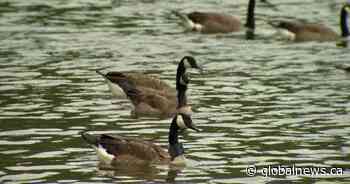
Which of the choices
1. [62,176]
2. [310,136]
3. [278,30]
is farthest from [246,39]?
[62,176]

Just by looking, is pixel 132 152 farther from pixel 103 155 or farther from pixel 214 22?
pixel 214 22

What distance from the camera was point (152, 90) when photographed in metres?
20.8

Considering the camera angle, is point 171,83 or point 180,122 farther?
point 171,83

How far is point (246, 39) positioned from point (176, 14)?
2.05 m

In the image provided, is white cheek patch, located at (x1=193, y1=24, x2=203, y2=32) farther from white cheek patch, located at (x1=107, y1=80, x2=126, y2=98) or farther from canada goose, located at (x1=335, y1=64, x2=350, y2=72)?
white cheek patch, located at (x1=107, y1=80, x2=126, y2=98)

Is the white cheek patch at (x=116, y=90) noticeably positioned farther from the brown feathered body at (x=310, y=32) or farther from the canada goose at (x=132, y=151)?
the brown feathered body at (x=310, y=32)

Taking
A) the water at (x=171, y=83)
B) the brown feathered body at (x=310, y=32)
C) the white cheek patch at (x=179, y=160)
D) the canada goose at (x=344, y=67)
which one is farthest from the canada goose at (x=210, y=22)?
the white cheek patch at (x=179, y=160)

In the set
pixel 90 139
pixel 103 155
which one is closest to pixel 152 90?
pixel 90 139

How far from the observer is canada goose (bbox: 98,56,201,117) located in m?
20.3

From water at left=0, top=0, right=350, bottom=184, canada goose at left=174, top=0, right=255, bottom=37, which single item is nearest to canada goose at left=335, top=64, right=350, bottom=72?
water at left=0, top=0, right=350, bottom=184

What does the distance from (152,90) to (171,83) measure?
1.91 meters

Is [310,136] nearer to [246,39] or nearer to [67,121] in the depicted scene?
[67,121]

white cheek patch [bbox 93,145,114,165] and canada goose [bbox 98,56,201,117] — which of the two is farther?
canada goose [bbox 98,56,201,117]

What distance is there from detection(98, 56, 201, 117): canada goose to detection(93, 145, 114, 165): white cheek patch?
3.52m
